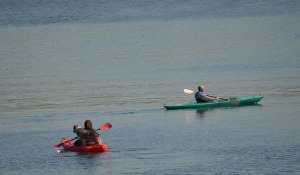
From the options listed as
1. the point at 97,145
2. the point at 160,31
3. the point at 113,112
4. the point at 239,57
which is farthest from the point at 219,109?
the point at 160,31

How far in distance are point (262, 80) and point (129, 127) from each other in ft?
45.2

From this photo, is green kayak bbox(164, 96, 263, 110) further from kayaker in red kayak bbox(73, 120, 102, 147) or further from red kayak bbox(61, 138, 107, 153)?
kayaker in red kayak bbox(73, 120, 102, 147)

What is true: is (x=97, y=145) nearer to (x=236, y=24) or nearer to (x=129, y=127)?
(x=129, y=127)

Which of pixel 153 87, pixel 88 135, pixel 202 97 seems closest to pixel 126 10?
pixel 153 87

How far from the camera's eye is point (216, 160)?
86.3 ft

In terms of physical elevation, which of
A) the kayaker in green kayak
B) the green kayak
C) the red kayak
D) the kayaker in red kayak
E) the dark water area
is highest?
the dark water area

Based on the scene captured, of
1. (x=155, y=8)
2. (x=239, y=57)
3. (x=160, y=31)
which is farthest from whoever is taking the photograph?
(x=155, y=8)

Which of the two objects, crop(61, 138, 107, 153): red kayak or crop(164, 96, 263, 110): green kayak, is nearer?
crop(61, 138, 107, 153): red kayak

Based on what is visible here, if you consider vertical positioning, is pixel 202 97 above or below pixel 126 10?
below

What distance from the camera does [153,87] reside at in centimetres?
4416

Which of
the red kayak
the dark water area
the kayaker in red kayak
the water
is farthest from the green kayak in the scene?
the dark water area

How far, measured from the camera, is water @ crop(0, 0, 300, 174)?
89.2ft

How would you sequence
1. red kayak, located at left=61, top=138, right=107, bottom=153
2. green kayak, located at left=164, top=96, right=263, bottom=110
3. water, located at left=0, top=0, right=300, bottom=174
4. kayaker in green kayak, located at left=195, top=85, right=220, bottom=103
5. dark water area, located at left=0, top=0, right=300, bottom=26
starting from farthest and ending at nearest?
dark water area, located at left=0, top=0, right=300, bottom=26 → kayaker in green kayak, located at left=195, top=85, right=220, bottom=103 → green kayak, located at left=164, top=96, right=263, bottom=110 → red kayak, located at left=61, top=138, right=107, bottom=153 → water, located at left=0, top=0, right=300, bottom=174

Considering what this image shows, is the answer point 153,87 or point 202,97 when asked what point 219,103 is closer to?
point 202,97
